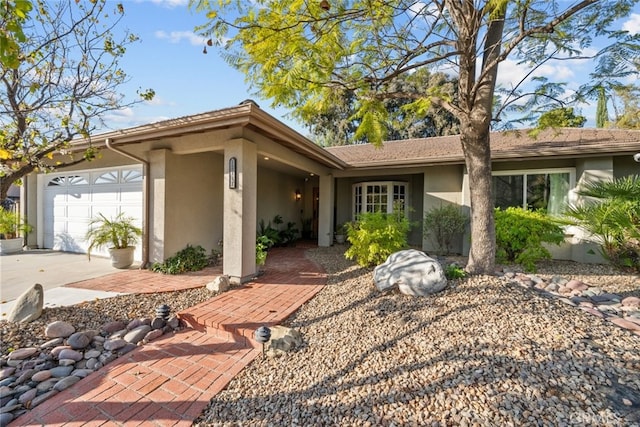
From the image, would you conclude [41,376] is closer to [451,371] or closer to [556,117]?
[451,371]

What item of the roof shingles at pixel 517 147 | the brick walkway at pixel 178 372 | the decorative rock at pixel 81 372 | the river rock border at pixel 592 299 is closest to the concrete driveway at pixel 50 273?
the decorative rock at pixel 81 372

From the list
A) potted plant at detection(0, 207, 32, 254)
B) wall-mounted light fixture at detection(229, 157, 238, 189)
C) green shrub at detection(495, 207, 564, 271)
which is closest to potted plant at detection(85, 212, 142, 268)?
wall-mounted light fixture at detection(229, 157, 238, 189)

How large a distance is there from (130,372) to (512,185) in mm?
11033

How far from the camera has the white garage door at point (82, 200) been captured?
26.2ft

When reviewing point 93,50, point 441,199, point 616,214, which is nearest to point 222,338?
point 93,50

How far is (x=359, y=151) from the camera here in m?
13.5

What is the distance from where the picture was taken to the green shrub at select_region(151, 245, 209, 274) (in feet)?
22.5

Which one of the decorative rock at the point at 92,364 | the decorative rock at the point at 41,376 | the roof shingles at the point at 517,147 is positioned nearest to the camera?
the decorative rock at the point at 41,376

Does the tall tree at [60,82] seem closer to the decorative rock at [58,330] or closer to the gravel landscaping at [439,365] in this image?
the decorative rock at [58,330]

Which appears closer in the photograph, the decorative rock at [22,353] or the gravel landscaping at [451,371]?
the gravel landscaping at [451,371]

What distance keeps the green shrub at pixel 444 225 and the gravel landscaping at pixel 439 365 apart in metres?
4.80

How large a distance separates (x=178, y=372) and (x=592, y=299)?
660 centimetres

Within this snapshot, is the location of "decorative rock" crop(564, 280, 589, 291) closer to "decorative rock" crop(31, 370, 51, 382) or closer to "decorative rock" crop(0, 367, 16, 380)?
"decorative rock" crop(31, 370, 51, 382)

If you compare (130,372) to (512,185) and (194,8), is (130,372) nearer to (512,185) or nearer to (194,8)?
(194,8)
